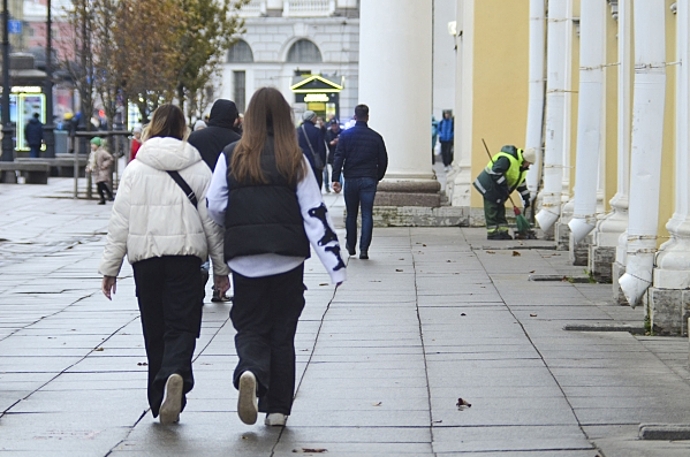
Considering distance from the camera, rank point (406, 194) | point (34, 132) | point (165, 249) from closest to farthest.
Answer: point (165, 249) < point (406, 194) < point (34, 132)

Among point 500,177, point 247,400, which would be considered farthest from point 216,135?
point 500,177

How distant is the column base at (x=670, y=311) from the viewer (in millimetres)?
10141

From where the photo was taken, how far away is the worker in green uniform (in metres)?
19.3

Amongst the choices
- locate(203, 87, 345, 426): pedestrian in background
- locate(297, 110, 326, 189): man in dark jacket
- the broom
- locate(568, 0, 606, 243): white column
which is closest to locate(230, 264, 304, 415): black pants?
locate(203, 87, 345, 426): pedestrian in background

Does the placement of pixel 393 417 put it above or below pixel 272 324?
below

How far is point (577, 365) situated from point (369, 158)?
7968 millimetres

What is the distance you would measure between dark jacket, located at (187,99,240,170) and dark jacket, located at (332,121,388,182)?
4.69 metres

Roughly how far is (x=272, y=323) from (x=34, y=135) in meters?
36.7

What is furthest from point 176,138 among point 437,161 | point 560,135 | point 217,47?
point 437,161

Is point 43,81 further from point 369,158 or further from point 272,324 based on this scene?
point 272,324

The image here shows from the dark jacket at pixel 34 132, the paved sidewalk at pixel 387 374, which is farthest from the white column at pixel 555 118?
the dark jacket at pixel 34 132

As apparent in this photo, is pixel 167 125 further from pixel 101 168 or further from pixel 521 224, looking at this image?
pixel 101 168

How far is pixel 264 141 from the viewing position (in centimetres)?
726

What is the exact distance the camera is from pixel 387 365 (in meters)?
9.14
